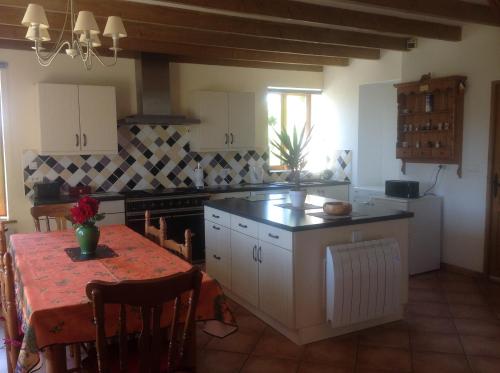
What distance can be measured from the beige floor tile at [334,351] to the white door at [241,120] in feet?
9.87

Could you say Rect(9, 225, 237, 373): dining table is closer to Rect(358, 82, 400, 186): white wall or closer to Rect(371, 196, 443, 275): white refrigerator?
Rect(371, 196, 443, 275): white refrigerator

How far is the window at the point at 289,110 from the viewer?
6.36 metres

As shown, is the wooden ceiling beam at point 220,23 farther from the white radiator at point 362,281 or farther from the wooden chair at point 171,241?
the white radiator at point 362,281

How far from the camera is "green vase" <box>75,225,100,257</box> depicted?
2.71 metres

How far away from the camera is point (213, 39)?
15.1ft

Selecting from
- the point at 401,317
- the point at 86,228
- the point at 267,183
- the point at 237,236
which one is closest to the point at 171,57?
the point at 267,183

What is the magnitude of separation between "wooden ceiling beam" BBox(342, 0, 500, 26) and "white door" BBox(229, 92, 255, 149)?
2.47 m

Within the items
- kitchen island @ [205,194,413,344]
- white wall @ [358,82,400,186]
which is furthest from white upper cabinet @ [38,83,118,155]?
white wall @ [358,82,400,186]

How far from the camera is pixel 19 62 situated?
4.77m

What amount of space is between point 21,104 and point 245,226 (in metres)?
2.86

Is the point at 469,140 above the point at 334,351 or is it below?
above

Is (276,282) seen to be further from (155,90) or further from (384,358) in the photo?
(155,90)

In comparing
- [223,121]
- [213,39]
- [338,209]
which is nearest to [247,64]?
[223,121]

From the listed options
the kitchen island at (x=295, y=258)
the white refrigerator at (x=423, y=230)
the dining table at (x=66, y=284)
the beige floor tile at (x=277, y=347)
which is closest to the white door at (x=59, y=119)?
the dining table at (x=66, y=284)
